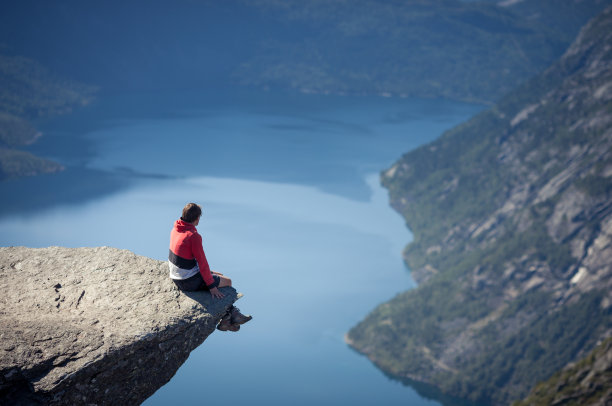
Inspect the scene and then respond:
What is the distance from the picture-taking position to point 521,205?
17188cm

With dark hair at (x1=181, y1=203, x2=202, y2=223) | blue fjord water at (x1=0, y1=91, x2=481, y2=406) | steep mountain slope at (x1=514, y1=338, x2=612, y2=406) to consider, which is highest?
blue fjord water at (x1=0, y1=91, x2=481, y2=406)

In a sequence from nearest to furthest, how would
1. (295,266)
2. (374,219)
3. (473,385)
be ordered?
(473,385)
(295,266)
(374,219)

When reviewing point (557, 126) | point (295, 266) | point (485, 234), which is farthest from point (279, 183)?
point (557, 126)

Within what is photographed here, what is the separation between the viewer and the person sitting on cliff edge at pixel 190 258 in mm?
13078

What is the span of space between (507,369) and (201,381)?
65682 millimetres

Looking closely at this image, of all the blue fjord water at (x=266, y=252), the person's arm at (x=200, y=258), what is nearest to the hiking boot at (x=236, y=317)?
the person's arm at (x=200, y=258)

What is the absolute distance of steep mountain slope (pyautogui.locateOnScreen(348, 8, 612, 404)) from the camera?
124 m

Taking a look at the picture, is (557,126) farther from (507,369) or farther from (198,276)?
(198,276)

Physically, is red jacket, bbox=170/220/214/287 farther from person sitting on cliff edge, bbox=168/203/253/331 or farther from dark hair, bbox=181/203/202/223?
dark hair, bbox=181/203/202/223

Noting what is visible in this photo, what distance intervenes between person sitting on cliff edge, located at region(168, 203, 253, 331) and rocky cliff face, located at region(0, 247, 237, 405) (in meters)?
0.28

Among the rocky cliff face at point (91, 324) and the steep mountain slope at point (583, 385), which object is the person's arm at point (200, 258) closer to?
the rocky cliff face at point (91, 324)

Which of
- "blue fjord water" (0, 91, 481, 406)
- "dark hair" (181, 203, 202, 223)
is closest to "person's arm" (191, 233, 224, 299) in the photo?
"dark hair" (181, 203, 202, 223)

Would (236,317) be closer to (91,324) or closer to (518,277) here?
(91,324)

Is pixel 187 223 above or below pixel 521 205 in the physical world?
below
